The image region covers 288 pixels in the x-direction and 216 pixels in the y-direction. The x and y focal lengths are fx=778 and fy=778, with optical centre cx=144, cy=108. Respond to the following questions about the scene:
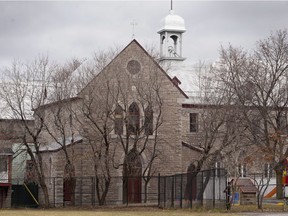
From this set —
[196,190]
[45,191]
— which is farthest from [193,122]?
[196,190]

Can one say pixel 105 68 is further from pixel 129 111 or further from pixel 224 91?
pixel 224 91

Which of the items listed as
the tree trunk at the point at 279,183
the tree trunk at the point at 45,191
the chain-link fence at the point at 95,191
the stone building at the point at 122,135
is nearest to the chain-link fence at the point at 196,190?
the chain-link fence at the point at 95,191

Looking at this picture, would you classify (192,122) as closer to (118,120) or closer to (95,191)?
(118,120)

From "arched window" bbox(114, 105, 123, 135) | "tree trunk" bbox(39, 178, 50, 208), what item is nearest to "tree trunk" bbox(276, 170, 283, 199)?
"arched window" bbox(114, 105, 123, 135)

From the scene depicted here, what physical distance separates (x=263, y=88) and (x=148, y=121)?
8.69 metres

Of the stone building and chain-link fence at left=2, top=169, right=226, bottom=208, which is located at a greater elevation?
the stone building

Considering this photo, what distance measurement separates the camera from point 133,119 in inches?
2216

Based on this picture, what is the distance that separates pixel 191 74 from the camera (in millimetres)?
73062

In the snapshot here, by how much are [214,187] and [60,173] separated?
17.8m

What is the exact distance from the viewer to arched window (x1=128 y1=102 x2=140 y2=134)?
56062 mm

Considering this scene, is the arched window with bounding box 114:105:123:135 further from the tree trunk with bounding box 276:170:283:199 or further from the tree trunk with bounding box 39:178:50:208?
the tree trunk with bounding box 276:170:283:199

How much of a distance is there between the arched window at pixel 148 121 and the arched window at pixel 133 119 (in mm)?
610

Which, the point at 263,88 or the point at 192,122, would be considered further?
the point at 192,122

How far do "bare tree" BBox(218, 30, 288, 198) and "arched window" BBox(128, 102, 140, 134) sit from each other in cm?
681
